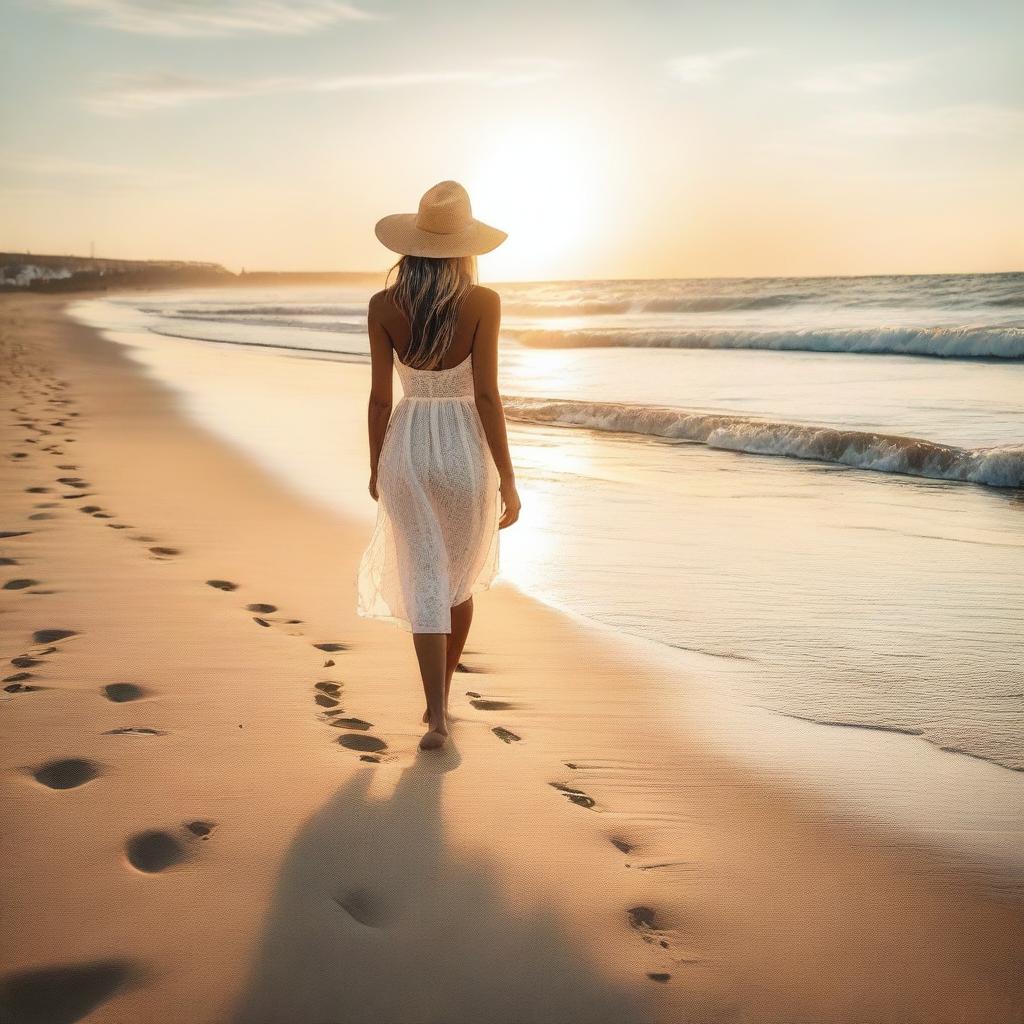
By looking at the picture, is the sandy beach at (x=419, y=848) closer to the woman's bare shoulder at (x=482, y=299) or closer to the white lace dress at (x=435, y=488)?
the white lace dress at (x=435, y=488)

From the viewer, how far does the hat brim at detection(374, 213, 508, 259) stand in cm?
315

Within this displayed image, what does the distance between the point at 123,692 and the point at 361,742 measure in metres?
0.91

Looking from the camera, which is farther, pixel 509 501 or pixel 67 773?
pixel 509 501

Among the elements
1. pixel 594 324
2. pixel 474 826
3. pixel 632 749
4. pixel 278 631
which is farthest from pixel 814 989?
pixel 594 324

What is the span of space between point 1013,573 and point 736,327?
22.9 metres

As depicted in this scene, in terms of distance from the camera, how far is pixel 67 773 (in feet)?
9.44

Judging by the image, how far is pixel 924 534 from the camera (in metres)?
6.22

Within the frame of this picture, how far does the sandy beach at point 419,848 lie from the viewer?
2076 millimetres

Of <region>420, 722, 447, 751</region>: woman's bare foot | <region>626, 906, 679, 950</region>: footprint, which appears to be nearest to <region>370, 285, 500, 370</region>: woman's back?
<region>420, 722, 447, 751</region>: woman's bare foot

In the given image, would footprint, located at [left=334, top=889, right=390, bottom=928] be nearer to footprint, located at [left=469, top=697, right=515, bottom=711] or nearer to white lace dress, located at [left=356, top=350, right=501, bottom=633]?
white lace dress, located at [left=356, top=350, right=501, bottom=633]

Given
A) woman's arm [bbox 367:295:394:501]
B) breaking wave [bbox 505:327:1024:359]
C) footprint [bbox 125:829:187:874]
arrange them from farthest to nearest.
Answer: breaking wave [bbox 505:327:1024:359], woman's arm [bbox 367:295:394:501], footprint [bbox 125:829:187:874]

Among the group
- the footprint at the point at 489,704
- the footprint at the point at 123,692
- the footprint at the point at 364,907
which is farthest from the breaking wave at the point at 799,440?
the footprint at the point at 364,907

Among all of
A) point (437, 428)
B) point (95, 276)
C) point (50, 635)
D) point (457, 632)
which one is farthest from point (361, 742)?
point (95, 276)

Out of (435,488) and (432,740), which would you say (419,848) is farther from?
(435,488)
